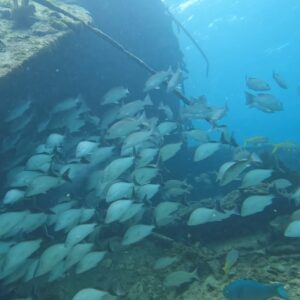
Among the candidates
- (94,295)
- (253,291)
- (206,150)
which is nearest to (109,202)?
(206,150)

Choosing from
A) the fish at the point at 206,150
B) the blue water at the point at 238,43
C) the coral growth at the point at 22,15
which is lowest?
the blue water at the point at 238,43

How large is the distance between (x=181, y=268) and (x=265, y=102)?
4207 mm

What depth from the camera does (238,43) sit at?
147 feet

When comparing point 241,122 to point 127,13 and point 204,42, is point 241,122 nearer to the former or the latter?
point 204,42

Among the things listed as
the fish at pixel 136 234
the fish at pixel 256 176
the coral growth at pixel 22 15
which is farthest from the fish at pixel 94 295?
the coral growth at pixel 22 15

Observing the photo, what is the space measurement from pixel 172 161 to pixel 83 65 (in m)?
6.69

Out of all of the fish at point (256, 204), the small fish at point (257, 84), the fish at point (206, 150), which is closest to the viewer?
the fish at point (256, 204)

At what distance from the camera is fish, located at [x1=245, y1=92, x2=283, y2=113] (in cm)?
849

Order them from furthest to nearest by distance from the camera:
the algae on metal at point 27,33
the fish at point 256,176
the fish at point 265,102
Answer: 1. the fish at point 265,102
2. the algae on metal at point 27,33
3. the fish at point 256,176

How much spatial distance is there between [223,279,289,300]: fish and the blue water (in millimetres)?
15425

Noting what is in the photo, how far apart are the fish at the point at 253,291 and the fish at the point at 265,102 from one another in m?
5.06

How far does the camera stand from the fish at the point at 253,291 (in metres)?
4.19

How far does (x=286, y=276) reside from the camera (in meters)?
6.03

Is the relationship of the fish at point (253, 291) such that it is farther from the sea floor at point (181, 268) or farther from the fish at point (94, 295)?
the fish at point (94, 295)
